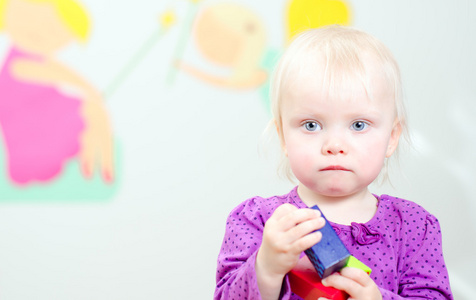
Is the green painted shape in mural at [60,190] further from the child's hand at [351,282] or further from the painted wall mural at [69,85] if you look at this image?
the child's hand at [351,282]

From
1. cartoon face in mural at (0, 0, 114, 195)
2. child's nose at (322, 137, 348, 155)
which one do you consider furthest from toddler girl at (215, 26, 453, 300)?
Result: cartoon face in mural at (0, 0, 114, 195)

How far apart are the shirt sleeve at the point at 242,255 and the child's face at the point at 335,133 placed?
103 millimetres

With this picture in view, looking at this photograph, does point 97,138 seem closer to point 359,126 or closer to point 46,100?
point 46,100

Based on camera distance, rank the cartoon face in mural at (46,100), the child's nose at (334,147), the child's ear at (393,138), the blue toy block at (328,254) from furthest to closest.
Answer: the cartoon face in mural at (46,100), the child's ear at (393,138), the child's nose at (334,147), the blue toy block at (328,254)

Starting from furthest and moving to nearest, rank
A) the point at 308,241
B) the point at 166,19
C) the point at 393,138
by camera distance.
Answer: the point at 166,19
the point at 393,138
the point at 308,241

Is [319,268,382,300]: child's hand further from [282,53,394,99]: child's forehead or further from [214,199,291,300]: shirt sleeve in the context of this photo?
[282,53,394,99]: child's forehead

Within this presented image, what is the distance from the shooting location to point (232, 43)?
4.94ft

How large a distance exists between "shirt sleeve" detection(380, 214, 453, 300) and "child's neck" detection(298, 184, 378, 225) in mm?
68

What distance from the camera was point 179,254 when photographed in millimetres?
1495

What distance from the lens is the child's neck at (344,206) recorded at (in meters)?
0.78

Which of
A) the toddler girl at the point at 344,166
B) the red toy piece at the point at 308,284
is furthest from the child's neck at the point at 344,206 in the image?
the red toy piece at the point at 308,284

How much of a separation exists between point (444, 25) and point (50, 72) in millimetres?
1051

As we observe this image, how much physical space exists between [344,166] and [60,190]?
3.21 feet

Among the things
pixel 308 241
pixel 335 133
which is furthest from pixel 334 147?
pixel 308 241
